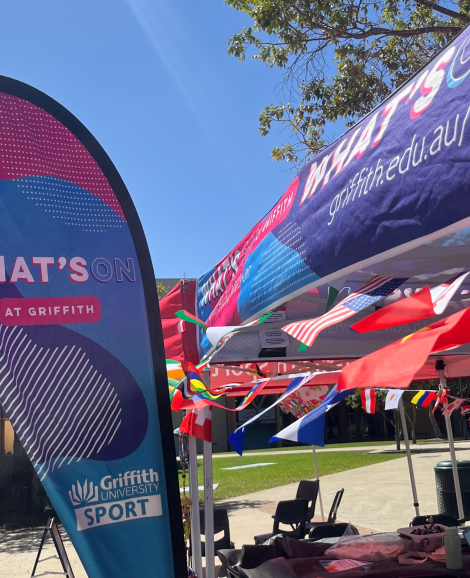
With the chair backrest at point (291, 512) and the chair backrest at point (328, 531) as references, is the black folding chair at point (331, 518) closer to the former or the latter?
the chair backrest at point (291, 512)

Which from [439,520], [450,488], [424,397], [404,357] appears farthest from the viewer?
[450,488]

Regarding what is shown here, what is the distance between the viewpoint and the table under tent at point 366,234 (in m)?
2.33

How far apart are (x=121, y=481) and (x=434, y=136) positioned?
90.0 inches

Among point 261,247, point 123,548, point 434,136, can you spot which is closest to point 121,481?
point 123,548

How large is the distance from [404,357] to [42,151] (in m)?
2.53

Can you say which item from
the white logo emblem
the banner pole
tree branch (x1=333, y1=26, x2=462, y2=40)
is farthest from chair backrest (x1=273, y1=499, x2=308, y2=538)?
tree branch (x1=333, y1=26, x2=462, y2=40)

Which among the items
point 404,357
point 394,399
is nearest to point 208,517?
point 404,357

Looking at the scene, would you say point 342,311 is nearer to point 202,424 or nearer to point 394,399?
point 202,424

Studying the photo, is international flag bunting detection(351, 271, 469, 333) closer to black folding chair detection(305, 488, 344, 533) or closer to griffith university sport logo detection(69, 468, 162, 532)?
griffith university sport logo detection(69, 468, 162, 532)

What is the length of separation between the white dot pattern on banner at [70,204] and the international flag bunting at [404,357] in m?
1.98

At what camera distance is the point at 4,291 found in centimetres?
307

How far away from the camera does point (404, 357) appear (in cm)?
172

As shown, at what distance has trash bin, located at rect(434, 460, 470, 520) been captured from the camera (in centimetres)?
1063

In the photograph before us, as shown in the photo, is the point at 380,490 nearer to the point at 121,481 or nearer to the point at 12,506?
the point at 12,506
